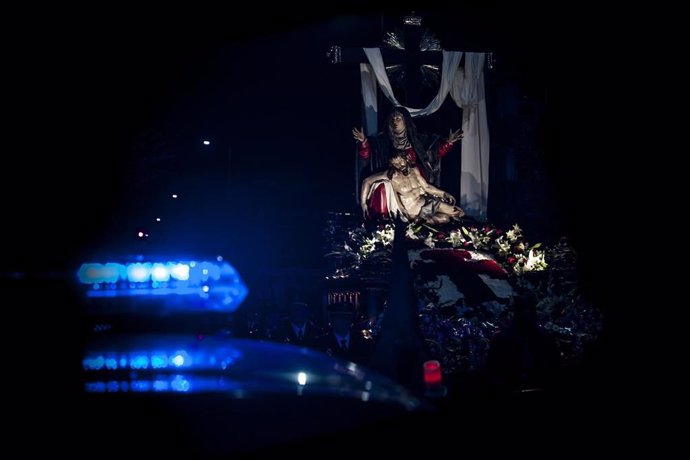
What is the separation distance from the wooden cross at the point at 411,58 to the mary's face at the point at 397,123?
37 centimetres

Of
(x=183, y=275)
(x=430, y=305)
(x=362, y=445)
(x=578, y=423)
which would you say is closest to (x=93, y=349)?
(x=362, y=445)

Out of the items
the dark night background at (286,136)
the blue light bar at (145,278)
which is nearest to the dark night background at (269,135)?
the dark night background at (286,136)

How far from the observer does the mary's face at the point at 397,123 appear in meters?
11.7

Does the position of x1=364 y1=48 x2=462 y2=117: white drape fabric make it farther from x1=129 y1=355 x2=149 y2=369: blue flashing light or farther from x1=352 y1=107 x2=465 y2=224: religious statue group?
x1=129 y1=355 x2=149 y2=369: blue flashing light

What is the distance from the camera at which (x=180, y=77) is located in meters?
10.6

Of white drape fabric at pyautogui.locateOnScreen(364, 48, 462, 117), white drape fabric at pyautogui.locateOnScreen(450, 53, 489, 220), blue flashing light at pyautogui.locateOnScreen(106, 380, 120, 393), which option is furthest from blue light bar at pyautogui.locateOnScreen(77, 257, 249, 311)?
white drape fabric at pyautogui.locateOnScreen(450, 53, 489, 220)

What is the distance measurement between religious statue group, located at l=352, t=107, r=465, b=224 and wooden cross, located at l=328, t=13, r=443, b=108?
436 mm

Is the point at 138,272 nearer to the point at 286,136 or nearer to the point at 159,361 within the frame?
the point at 159,361

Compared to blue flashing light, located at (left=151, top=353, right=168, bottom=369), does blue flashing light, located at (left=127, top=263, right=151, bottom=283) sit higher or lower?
higher

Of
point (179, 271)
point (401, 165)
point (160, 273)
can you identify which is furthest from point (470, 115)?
point (160, 273)

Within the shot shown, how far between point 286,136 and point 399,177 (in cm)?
212

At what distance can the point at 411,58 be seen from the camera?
11.9 meters

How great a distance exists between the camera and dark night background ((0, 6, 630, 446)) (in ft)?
26.5

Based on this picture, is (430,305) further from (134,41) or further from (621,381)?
(134,41)
